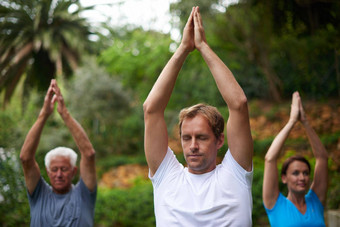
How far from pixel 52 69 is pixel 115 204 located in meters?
13.4

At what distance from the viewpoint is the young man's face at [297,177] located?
10.4 feet

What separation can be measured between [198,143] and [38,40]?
1721cm

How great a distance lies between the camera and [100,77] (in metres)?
16.0

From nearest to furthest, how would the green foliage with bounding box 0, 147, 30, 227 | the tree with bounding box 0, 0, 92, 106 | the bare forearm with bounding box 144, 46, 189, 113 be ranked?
the bare forearm with bounding box 144, 46, 189, 113 → the green foliage with bounding box 0, 147, 30, 227 → the tree with bounding box 0, 0, 92, 106

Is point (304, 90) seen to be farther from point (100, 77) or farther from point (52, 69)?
point (52, 69)

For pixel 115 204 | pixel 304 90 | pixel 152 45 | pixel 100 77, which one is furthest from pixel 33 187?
pixel 152 45

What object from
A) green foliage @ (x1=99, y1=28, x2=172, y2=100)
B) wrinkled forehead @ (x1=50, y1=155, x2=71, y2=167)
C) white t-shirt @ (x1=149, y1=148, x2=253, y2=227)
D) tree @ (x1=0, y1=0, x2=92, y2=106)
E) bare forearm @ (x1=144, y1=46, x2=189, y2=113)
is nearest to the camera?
white t-shirt @ (x1=149, y1=148, x2=253, y2=227)

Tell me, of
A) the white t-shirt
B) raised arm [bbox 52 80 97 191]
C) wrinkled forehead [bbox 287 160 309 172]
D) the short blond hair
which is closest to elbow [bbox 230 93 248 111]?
the short blond hair

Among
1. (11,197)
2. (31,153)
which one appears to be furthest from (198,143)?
(11,197)

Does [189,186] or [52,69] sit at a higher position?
[52,69]

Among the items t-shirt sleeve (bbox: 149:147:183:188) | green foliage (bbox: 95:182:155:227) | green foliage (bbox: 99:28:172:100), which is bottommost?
green foliage (bbox: 95:182:155:227)

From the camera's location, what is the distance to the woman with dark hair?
3105 millimetres

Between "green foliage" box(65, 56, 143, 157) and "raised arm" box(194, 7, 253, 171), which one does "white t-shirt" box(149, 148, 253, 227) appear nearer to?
"raised arm" box(194, 7, 253, 171)

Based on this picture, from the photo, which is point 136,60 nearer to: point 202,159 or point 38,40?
point 38,40
